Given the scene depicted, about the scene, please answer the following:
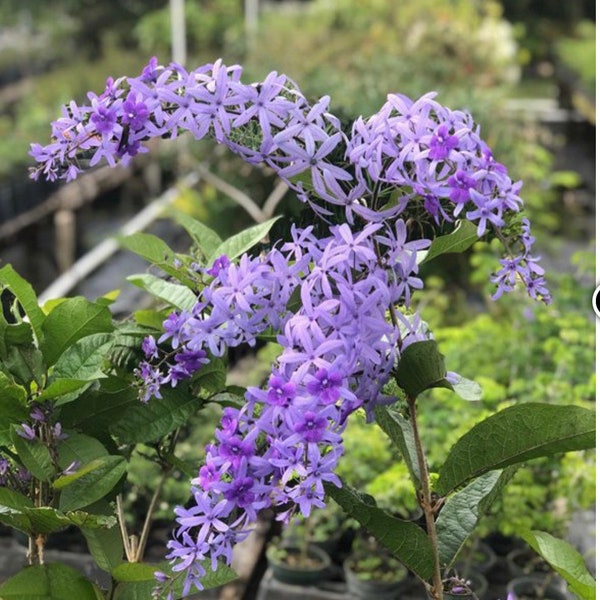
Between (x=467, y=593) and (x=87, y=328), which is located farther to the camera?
(x=87, y=328)

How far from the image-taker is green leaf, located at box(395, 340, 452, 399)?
4.45 feet

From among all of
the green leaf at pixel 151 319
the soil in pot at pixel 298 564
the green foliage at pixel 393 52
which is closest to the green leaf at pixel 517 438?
the green leaf at pixel 151 319

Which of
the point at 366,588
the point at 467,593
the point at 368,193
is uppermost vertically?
the point at 368,193

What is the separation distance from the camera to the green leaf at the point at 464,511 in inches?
59.3

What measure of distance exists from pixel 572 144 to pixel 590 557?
967 cm

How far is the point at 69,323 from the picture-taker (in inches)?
62.0

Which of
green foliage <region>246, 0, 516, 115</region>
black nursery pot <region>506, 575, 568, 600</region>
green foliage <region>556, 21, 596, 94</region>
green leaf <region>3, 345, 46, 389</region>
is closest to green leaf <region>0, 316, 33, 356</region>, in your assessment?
green leaf <region>3, 345, 46, 389</region>

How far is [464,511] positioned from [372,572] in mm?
1310

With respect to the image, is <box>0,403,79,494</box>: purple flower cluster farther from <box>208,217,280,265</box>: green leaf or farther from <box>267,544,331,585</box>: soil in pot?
<box>267,544,331,585</box>: soil in pot

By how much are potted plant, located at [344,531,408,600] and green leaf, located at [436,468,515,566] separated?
118 cm

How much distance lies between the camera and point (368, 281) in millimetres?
1282

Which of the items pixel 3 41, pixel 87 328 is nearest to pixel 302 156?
pixel 87 328

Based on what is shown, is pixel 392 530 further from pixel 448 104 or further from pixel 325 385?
pixel 448 104

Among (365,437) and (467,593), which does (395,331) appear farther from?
(365,437)
